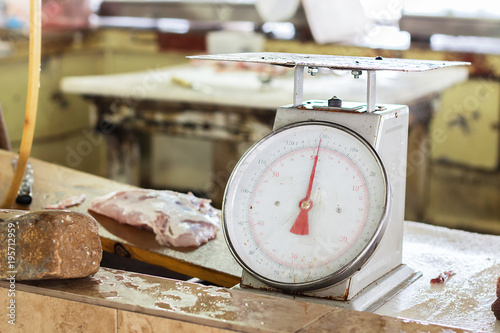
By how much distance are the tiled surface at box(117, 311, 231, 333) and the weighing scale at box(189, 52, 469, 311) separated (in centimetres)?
20

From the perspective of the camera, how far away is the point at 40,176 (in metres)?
1.92

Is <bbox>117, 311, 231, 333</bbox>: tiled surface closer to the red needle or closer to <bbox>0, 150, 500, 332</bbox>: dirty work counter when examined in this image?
<bbox>0, 150, 500, 332</bbox>: dirty work counter

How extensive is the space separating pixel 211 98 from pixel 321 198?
240 cm

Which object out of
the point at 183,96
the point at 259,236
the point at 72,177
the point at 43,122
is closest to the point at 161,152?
the point at 43,122

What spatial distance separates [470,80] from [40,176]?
10.6ft

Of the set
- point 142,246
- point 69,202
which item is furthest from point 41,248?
point 69,202

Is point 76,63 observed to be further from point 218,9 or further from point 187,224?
point 187,224

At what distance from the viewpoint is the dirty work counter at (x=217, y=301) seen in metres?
0.98

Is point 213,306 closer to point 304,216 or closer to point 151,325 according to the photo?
point 151,325

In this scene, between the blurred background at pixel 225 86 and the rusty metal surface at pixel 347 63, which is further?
the blurred background at pixel 225 86

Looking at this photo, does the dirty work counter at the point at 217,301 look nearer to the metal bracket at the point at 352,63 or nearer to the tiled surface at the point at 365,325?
the tiled surface at the point at 365,325

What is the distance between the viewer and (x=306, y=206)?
1.15 m

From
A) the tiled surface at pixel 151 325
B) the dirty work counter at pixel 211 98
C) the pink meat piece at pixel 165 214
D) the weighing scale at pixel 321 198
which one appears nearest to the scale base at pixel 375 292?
the weighing scale at pixel 321 198

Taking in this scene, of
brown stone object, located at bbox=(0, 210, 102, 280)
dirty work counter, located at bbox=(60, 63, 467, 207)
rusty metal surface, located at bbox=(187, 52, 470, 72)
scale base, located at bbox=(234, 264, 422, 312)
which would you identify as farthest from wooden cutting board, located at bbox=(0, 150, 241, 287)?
dirty work counter, located at bbox=(60, 63, 467, 207)
